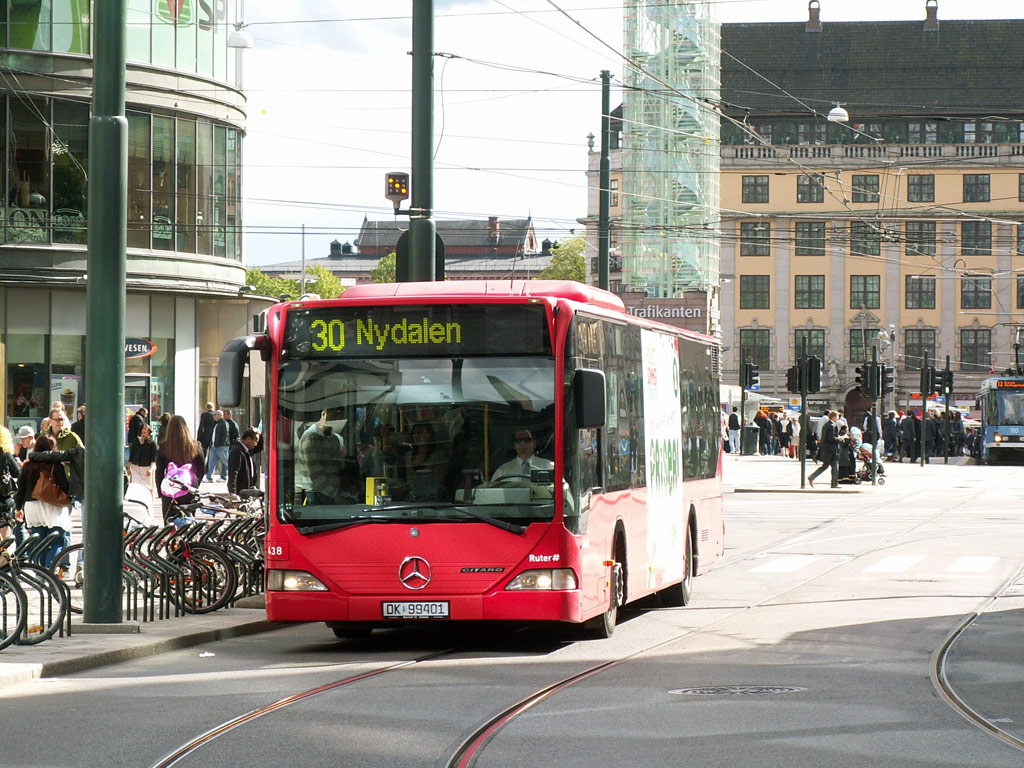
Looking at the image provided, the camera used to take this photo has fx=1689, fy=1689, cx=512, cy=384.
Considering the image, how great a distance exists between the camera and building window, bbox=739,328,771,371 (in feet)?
315

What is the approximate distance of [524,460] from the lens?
453 inches

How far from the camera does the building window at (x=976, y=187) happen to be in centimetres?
9375

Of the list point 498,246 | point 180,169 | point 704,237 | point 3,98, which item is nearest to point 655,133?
point 704,237

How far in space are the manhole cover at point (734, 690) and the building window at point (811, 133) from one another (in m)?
85.6

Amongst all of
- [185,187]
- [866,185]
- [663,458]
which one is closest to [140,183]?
[185,187]

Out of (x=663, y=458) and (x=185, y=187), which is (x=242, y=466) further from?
(x=185, y=187)

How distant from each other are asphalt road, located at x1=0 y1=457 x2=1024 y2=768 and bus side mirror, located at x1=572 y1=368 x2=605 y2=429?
1.61 metres

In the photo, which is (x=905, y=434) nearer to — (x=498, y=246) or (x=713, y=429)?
(x=713, y=429)

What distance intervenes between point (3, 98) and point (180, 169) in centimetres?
415

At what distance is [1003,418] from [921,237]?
39.9 meters

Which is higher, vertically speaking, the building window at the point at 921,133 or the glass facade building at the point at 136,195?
the building window at the point at 921,133

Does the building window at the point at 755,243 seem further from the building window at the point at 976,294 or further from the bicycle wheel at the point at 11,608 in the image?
the bicycle wheel at the point at 11,608

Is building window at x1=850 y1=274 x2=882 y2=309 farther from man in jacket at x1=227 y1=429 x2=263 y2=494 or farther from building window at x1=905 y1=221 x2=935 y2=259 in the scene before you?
man in jacket at x1=227 y1=429 x2=263 y2=494

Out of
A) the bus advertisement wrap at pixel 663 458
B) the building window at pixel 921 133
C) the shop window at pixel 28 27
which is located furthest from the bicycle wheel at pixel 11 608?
the building window at pixel 921 133
